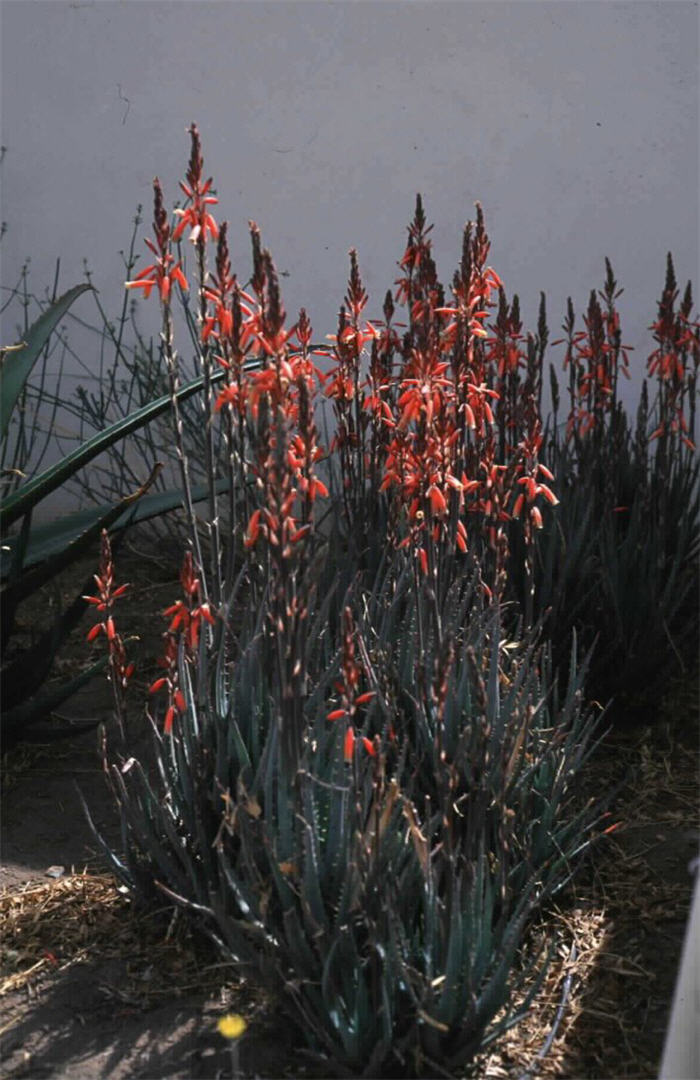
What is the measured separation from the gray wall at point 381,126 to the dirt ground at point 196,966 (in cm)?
226

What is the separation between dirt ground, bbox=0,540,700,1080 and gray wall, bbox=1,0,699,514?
226 centimetres

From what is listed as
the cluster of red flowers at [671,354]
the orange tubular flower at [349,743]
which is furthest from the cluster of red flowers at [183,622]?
the cluster of red flowers at [671,354]

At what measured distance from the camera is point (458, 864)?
7.06ft

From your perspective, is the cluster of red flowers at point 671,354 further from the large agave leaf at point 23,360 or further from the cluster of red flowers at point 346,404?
the large agave leaf at point 23,360

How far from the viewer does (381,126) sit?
4539 millimetres

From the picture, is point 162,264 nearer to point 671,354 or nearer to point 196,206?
point 196,206

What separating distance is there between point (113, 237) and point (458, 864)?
324 cm

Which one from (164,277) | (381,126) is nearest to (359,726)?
(164,277)

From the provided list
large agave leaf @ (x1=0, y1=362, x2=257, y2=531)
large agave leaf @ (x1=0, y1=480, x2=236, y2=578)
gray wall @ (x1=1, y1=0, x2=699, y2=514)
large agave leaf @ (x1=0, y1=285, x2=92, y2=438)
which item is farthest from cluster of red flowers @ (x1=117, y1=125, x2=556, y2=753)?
gray wall @ (x1=1, y1=0, x2=699, y2=514)

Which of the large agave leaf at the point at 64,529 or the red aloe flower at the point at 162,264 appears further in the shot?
the large agave leaf at the point at 64,529

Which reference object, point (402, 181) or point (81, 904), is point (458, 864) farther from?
point (402, 181)

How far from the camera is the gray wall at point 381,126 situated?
4434 mm

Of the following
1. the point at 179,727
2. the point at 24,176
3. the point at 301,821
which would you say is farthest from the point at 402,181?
the point at 301,821

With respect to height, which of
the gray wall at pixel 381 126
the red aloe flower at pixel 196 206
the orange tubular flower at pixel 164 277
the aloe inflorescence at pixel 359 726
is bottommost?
the aloe inflorescence at pixel 359 726
